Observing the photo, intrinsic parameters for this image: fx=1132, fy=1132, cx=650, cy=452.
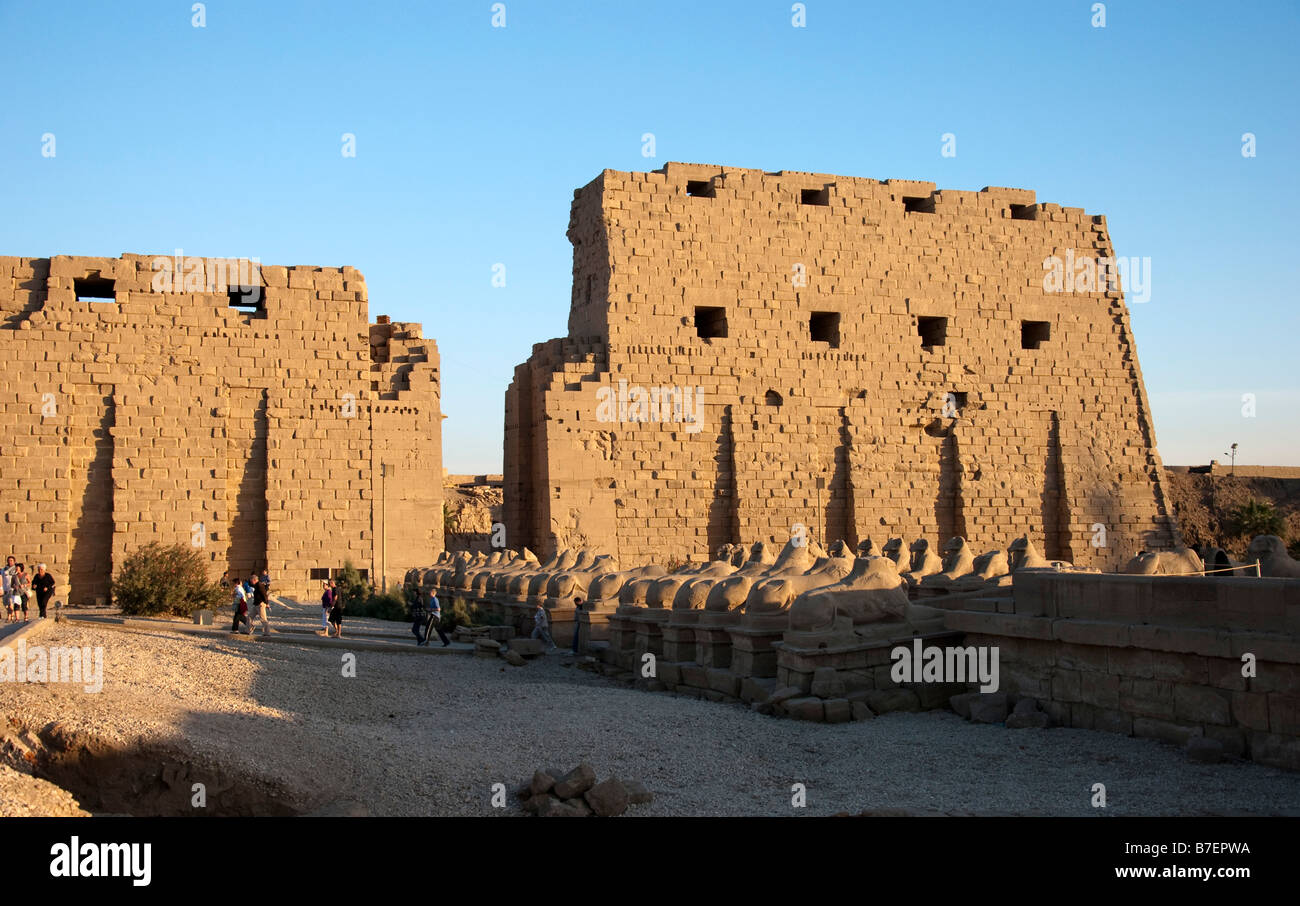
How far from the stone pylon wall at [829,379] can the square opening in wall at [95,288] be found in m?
7.35

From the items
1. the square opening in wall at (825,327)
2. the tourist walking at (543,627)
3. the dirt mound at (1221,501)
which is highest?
the square opening in wall at (825,327)

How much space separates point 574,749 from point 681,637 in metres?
3.46

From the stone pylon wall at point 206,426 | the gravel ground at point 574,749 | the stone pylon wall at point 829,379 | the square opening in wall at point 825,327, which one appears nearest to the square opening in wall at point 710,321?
the stone pylon wall at point 829,379

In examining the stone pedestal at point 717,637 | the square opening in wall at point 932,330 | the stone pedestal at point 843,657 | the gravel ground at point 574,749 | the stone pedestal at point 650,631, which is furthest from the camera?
the square opening in wall at point 932,330

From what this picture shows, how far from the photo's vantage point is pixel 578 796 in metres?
6.91

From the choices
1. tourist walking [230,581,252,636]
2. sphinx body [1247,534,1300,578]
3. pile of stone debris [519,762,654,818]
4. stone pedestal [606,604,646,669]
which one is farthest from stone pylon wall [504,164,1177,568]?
pile of stone debris [519,762,654,818]

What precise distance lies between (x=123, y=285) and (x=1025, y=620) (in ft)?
53.5

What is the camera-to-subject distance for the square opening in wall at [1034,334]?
2359 centimetres

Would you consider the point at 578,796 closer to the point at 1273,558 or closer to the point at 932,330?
the point at 1273,558

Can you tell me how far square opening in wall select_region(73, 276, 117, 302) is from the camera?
1970 centimetres

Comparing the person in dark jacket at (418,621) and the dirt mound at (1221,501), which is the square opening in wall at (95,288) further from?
the dirt mound at (1221,501)

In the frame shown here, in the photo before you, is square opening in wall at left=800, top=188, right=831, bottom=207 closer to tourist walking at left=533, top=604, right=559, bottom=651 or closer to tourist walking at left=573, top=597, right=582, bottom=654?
tourist walking at left=573, top=597, right=582, bottom=654

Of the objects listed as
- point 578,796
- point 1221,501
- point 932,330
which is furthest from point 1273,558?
point 1221,501

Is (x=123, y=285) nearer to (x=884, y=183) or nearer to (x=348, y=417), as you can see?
(x=348, y=417)
